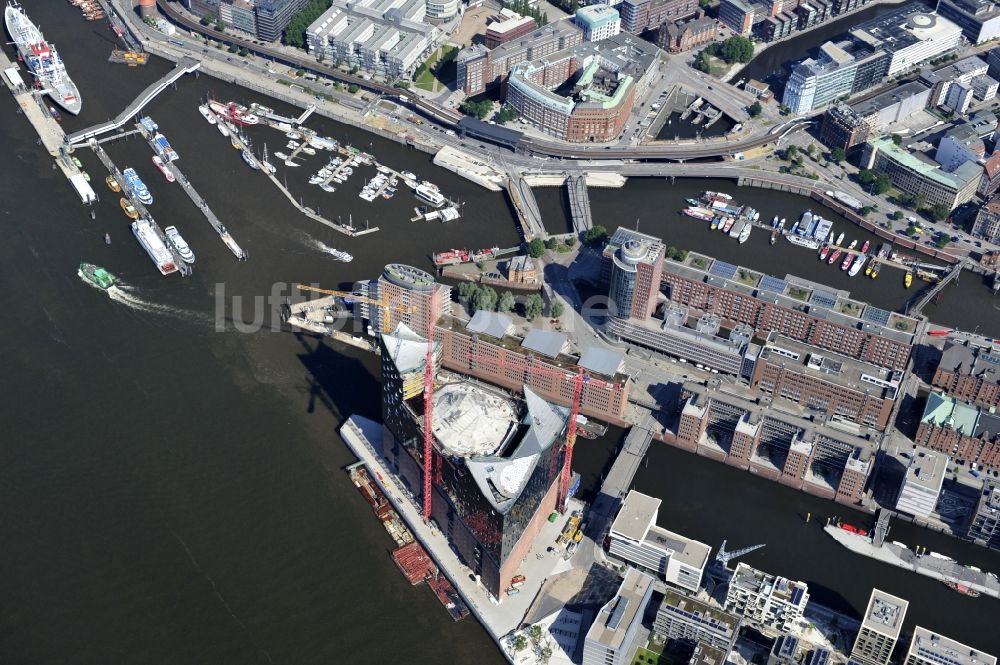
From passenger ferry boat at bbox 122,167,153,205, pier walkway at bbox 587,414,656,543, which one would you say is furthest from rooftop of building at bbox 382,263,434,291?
passenger ferry boat at bbox 122,167,153,205

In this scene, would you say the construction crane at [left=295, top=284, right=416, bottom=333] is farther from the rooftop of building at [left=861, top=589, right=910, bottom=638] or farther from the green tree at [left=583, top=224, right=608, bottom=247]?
the rooftop of building at [left=861, top=589, right=910, bottom=638]

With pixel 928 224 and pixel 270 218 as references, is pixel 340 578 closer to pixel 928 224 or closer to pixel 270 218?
pixel 270 218

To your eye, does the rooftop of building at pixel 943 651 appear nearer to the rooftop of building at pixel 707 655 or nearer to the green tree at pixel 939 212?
the rooftop of building at pixel 707 655

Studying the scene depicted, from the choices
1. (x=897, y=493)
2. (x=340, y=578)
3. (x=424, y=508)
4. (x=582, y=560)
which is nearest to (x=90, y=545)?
(x=340, y=578)

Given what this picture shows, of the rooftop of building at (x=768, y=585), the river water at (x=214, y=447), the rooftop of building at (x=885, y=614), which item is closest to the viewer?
the rooftop of building at (x=885, y=614)

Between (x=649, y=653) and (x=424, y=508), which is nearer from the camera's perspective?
(x=649, y=653)

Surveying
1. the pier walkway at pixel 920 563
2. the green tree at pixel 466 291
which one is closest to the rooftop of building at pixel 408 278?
the green tree at pixel 466 291

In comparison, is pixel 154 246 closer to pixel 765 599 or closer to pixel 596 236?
pixel 596 236
